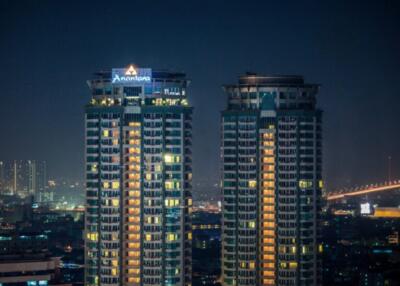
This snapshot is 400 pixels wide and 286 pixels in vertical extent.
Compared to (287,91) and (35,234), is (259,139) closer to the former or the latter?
(287,91)

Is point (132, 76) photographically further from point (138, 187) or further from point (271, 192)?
point (271, 192)

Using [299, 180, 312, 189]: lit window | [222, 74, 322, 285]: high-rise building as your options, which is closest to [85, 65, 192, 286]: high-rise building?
[222, 74, 322, 285]: high-rise building

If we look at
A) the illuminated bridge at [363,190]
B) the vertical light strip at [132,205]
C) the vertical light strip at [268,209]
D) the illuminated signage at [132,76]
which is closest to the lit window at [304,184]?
the vertical light strip at [268,209]

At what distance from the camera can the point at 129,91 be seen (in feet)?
207

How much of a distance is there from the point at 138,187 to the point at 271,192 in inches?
224

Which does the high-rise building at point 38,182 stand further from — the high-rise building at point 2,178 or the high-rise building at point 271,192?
the high-rise building at point 271,192

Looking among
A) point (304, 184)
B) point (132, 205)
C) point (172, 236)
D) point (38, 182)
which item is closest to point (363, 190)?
point (38, 182)

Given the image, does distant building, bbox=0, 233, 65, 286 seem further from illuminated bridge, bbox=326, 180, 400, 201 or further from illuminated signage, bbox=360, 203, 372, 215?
illuminated signage, bbox=360, 203, 372, 215

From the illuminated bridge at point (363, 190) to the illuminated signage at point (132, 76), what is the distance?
5743 centimetres

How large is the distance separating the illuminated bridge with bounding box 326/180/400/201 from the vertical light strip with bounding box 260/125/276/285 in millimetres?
55116

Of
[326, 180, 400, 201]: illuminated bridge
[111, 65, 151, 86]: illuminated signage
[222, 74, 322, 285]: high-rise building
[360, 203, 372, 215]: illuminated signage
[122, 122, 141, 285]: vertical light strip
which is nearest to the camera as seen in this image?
[122, 122, 141, 285]: vertical light strip

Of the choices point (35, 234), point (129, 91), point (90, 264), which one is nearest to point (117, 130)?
point (129, 91)

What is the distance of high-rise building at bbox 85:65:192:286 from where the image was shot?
62.3 meters

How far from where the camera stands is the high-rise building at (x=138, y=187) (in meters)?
62.3
